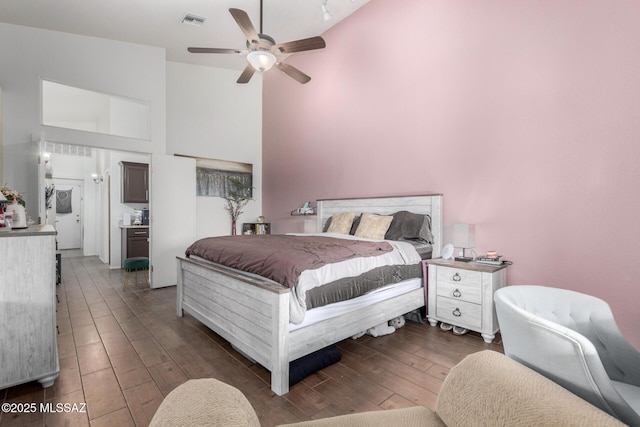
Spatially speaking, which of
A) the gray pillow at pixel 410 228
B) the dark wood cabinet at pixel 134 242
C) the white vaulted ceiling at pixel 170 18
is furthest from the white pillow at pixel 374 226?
the dark wood cabinet at pixel 134 242

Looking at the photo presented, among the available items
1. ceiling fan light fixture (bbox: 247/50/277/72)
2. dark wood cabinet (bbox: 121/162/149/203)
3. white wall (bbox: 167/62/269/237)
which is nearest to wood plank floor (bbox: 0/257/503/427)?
white wall (bbox: 167/62/269/237)

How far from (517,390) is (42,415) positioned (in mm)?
2419

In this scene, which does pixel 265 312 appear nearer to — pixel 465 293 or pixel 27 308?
pixel 27 308

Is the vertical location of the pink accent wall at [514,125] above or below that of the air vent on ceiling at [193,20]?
below

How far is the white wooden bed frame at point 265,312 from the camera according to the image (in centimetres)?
188

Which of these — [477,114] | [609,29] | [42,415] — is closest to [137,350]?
[42,415]

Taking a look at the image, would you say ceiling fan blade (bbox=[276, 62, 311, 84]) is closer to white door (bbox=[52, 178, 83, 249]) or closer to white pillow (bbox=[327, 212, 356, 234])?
white pillow (bbox=[327, 212, 356, 234])

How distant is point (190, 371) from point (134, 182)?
547cm

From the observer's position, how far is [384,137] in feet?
13.1

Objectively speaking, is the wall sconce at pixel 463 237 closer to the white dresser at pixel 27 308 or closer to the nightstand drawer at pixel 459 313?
the nightstand drawer at pixel 459 313

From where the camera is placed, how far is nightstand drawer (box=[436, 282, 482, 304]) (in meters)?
2.65

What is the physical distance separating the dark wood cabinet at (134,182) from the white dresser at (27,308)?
16.0ft

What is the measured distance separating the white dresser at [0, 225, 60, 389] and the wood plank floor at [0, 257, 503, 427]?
0.50 feet

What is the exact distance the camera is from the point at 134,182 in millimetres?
6297
